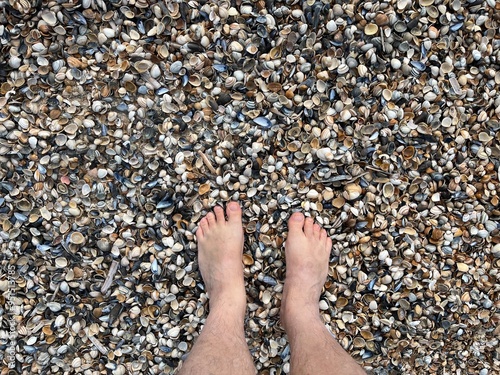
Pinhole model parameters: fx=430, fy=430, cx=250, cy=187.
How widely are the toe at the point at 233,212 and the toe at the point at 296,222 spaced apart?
0.19 metres

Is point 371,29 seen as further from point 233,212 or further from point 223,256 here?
point 223,256

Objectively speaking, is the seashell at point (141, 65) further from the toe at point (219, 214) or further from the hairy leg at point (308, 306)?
the hairy leg at point (308, 306)

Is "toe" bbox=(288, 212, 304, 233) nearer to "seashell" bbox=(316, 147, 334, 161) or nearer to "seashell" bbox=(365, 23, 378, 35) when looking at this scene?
"seashell" bbox=(316, 147, 334, 161)

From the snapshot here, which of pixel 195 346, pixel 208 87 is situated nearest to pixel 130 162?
pixel 208 87

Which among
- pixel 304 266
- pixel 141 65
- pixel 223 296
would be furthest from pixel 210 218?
pixel 141 65

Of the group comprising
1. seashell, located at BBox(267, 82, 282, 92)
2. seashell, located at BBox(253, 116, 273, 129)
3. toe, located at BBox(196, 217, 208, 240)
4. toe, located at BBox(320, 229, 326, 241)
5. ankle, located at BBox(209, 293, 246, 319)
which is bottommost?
ankle, located at BBox(209, 293, 246, 319)


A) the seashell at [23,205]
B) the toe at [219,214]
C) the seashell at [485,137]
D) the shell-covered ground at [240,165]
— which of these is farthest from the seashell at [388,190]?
the seashell at [23,205]

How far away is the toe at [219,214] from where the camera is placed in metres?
1.60

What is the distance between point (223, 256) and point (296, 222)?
0.98ft

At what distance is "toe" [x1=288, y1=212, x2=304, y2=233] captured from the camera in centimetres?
161

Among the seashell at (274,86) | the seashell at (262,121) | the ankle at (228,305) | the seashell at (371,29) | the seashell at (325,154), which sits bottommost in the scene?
the ankle at (228,305)

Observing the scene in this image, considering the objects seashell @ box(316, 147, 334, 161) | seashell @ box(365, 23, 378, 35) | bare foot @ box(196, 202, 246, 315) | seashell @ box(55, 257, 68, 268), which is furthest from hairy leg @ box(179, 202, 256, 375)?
seashell @ box(365, 23, 378, 35)

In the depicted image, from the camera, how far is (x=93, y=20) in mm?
1548

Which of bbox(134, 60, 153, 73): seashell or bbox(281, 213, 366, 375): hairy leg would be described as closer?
bbox(281, 213, 366, 375): hairy leg
